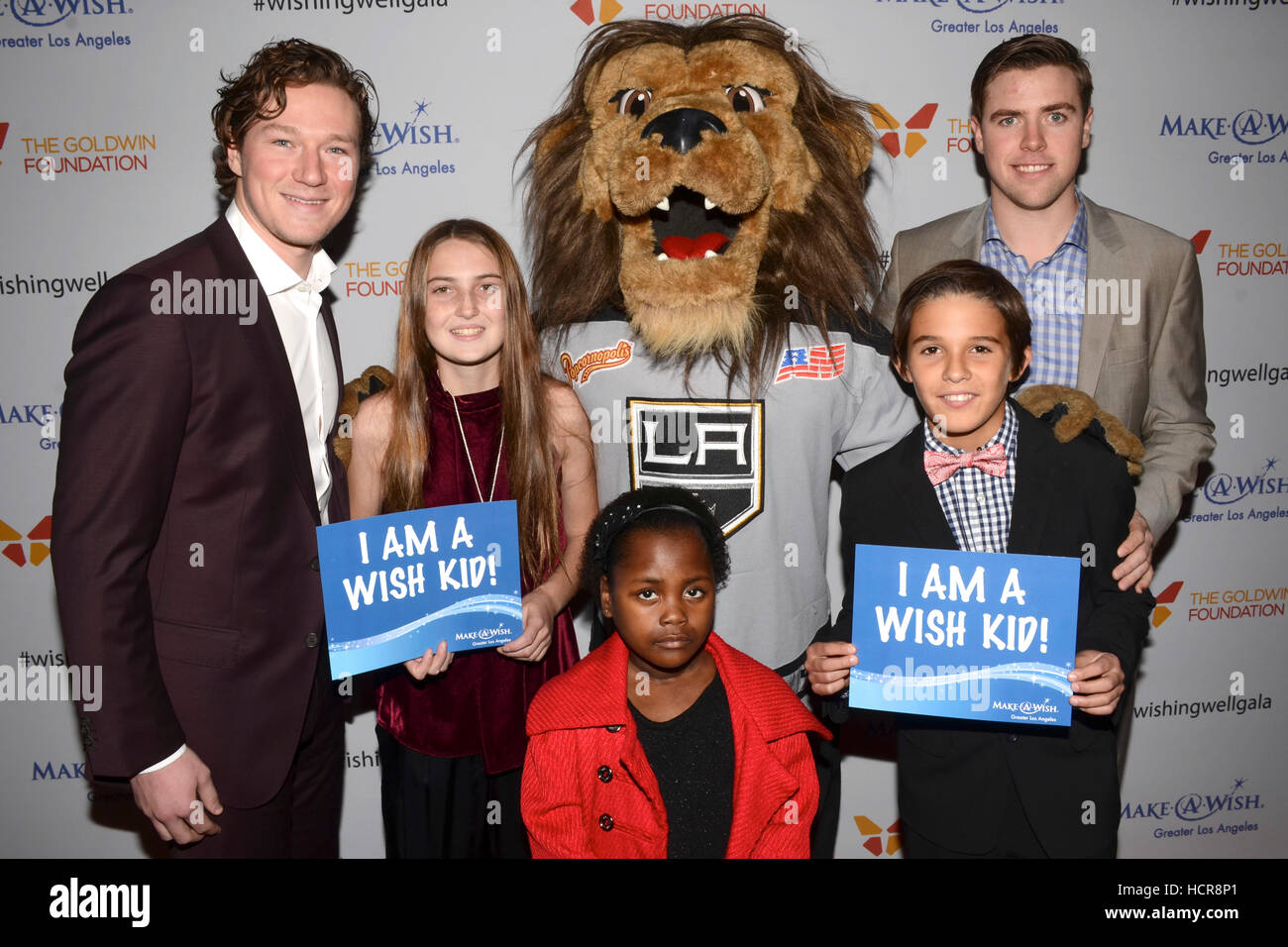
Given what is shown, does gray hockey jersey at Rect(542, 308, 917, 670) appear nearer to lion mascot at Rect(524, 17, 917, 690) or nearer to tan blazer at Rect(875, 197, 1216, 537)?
lion mascot at Rect(524, 17, 917, 690)

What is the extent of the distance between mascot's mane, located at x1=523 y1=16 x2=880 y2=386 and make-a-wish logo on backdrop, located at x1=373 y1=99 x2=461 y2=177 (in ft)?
2.41

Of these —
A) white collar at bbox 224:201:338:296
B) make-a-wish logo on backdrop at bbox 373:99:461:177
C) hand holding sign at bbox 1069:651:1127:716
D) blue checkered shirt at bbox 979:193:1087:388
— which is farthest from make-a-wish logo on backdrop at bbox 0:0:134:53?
hand holding sign at bbox 1069:651:1127:716

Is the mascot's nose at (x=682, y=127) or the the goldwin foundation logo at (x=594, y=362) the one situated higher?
the mascot's nose at (x=682, y=127)

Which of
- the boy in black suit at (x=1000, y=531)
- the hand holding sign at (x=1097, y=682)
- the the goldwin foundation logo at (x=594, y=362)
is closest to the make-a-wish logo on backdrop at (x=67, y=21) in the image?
the the goldwin foundation logo at (x=594, y=362)

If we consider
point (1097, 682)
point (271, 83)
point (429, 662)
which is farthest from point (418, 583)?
point (1097, 682)

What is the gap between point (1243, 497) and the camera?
11.7 feet

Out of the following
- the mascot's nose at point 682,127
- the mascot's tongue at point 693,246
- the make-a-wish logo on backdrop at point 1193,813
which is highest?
the mascot's nose at point 682,127

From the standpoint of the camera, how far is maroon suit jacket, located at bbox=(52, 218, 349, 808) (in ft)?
6.23

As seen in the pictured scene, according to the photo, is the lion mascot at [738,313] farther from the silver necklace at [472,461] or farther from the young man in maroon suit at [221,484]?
the young man in maroon suit at [221,484]

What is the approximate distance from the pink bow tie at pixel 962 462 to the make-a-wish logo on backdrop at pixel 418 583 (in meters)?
0.99

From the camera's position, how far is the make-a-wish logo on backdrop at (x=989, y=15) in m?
3.19

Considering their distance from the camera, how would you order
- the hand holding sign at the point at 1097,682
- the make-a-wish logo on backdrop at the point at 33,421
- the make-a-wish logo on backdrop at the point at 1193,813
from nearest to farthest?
1. the hand holding sign at the point at 1097,682
2. the make-a-wish logo on backdrop at the point at 33,421
3. the make-a-wish logo on backdrop at the point at 1193,813
